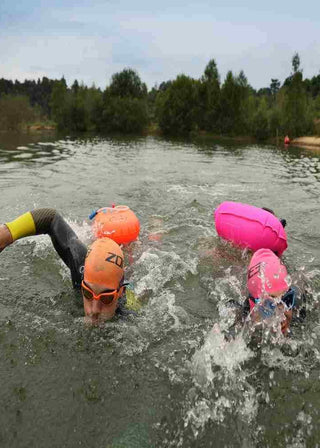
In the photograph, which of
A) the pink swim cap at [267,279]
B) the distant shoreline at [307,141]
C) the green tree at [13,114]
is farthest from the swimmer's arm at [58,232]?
the green tree at [13,114]

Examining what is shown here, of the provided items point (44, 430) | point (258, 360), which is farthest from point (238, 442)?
point (44, 430)

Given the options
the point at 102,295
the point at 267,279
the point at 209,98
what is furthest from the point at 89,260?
the point at 209,98

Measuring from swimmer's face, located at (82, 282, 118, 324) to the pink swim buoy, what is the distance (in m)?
3.33

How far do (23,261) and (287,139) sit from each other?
40.0m

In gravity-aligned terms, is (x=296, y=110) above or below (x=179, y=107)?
above

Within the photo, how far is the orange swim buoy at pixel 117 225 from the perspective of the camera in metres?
6.58

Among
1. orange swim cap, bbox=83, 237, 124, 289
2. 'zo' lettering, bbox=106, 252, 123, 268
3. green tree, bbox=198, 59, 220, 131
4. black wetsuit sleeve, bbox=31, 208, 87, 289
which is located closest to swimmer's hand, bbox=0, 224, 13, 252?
black wetsuit sleeve, bbox=31, 208, 87, 289

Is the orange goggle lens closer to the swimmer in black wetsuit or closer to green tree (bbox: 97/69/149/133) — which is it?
the swimmer in black wetsuit

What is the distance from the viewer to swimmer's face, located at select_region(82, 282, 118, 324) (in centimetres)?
378

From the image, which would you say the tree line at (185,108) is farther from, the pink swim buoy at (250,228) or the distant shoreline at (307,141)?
the pink swim buoy at (250,228)

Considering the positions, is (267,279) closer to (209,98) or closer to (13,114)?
(13,114)

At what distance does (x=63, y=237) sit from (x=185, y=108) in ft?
179

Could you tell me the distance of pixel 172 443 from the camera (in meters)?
2.93

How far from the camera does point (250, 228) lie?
6668mm
